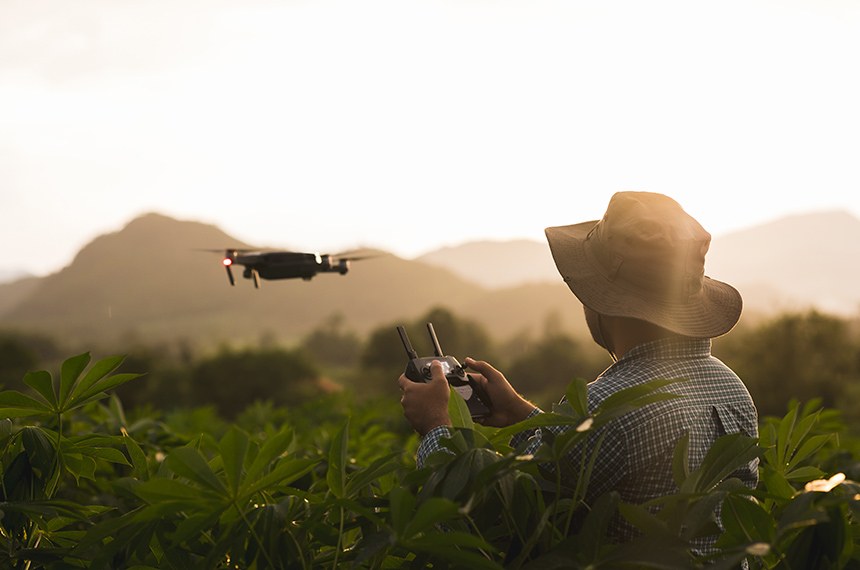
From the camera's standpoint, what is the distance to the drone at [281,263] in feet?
6.77

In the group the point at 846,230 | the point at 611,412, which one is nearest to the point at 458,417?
the point at 611,412

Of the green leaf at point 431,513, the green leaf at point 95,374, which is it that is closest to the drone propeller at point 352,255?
the green leaf at point 95,374

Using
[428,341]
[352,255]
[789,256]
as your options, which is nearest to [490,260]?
[789,256]

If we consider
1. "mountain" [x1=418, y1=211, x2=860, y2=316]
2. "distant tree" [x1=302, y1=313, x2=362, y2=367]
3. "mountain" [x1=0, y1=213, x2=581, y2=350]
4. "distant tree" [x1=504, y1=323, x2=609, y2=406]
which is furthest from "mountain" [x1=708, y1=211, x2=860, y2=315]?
"distant tree" [x1=504, y1=323, x2=609, y2=406]

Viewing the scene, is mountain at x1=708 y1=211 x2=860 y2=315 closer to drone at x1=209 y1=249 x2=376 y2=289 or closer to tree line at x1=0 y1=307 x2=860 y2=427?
tree line at x1=0 y1=307 x2=860 y2=427

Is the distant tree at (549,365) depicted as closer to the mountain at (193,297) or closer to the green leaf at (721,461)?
the green leaf at (721,461)

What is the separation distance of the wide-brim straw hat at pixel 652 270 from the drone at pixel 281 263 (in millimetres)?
606

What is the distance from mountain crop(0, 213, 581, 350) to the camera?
282ft

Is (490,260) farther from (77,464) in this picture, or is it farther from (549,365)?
(77,464)

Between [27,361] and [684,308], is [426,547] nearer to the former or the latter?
[684,308]

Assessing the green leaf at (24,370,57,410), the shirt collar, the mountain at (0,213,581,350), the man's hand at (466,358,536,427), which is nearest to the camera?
the green leaf at (24,370,57,410)

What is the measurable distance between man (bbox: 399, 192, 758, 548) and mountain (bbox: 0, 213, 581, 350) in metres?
67.0

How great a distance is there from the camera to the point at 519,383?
23.2 m

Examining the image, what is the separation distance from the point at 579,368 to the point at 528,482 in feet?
72.2
